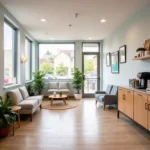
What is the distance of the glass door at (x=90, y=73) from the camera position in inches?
339

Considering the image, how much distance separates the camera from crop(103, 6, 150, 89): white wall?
410 centimetres

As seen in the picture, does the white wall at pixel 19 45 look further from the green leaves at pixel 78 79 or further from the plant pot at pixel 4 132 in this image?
the green leaves at pixel 78 79

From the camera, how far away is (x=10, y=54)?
17.7 ft

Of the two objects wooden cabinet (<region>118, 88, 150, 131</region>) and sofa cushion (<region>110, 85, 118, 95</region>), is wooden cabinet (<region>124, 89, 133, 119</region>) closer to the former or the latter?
wooden cabinet (<region>118, 88, 150, 131</region>)

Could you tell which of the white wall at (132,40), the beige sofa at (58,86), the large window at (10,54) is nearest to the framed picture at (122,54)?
the white wall at (132,40)

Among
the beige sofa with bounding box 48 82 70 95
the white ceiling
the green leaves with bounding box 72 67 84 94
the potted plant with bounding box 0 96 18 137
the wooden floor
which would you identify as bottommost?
the wooden floor

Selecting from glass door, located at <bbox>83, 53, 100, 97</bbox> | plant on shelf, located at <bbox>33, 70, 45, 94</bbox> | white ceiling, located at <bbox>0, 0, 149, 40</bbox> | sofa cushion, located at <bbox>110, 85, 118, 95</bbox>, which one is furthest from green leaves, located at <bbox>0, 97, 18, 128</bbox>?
glass door, located at <bbox>83, 53, 100, 97</bbox>

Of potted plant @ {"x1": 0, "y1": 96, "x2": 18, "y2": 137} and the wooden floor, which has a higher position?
potted plant @ {"x1": 0, "y1": 96, "x2": 18, "y2": 137}

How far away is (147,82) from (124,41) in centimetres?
213

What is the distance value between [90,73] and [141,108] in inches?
212

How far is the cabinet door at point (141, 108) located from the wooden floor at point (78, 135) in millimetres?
304

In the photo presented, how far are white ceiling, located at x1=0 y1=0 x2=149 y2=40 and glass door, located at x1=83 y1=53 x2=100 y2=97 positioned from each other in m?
2.49

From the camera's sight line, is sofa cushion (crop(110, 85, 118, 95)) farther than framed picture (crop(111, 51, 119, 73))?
No

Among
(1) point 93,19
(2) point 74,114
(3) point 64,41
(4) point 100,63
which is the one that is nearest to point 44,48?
(3) point 64,41
